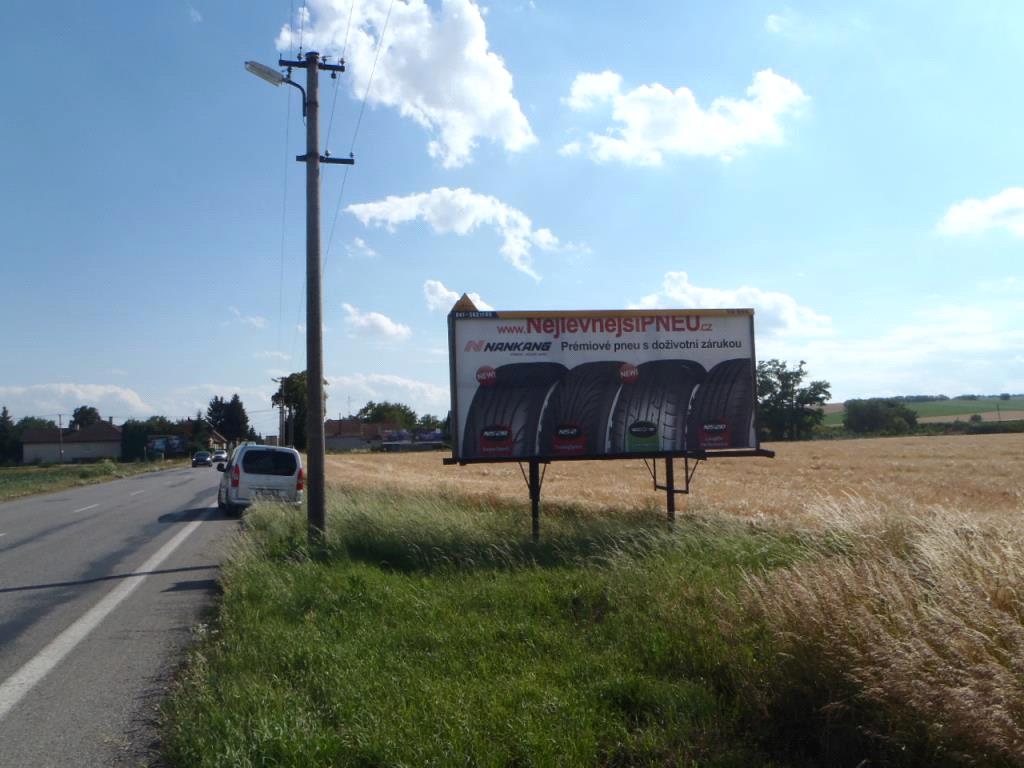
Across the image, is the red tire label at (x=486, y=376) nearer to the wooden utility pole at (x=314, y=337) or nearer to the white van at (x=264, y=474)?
the wooden utility pole at (x=314, y=337)

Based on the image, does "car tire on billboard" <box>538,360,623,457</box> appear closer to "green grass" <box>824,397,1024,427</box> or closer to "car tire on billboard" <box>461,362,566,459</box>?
"car tire on billboard" <box>461,362,566,459</box>

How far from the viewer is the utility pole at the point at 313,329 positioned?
11656 mm

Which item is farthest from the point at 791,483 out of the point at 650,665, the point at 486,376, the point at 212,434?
the point at 212,434

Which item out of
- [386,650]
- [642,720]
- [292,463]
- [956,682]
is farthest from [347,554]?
[292,463]

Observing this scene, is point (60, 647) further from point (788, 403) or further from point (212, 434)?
point (212, 434)

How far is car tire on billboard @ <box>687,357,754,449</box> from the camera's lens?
40.7 ft

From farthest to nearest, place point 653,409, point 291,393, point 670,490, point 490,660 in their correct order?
1. point 291,393
2. point 653,409
3. point 670,490
4. point 490,660

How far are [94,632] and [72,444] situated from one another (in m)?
138

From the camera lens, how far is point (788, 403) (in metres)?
88.0

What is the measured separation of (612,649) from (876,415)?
3923 inches

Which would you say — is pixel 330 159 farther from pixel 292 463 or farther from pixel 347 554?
pixel 292 463

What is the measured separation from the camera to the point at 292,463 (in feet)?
65.4

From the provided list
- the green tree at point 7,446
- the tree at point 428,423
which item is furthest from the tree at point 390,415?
the green tree at point 7,446

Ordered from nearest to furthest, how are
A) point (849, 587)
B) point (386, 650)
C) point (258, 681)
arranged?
point (849, 587) < point (258, 681) < point (386, 650)
